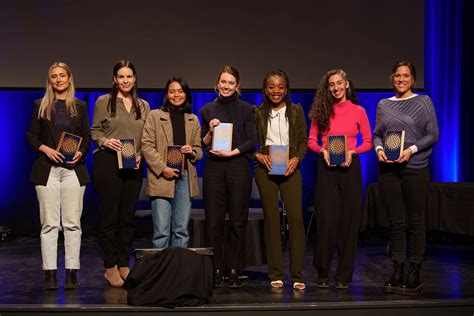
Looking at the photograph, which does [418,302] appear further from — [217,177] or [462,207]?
[462,207]

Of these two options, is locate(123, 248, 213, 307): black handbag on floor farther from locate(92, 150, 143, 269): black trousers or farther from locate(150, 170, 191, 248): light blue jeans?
locate(92, 150, 143, 269): black trousers

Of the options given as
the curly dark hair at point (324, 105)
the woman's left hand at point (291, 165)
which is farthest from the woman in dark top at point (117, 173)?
the curly dark hair at point (324, 105)

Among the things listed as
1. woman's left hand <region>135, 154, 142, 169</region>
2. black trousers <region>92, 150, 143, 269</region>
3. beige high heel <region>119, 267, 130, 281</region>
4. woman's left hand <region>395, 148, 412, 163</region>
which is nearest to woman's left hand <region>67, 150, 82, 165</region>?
black trousers <region>92, 150, 143, 269</region>

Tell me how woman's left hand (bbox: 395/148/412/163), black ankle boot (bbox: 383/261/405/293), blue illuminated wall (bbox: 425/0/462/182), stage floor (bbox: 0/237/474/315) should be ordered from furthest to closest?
blue illuminated wall (bbox: 425/0/462/182)
black ankle boot (bbox: 383/261/405/293)
woman's left hand (bbox: 395/148/412/163)
stage floor (bbox: 0/237/474/315)

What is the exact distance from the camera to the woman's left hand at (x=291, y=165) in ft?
13.5

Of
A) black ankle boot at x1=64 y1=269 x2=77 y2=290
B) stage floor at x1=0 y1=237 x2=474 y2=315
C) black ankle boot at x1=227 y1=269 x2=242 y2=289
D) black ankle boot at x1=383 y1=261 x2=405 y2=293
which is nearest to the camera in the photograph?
stage floor at x1=0 y1=237 x2=474 y2=315

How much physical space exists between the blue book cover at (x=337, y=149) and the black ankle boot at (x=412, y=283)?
0.86 meters

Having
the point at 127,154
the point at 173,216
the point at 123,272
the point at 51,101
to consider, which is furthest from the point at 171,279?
the point at 51,101

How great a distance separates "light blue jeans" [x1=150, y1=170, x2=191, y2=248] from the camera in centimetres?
406

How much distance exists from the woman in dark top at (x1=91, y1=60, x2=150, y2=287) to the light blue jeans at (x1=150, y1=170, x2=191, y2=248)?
217 millimetres

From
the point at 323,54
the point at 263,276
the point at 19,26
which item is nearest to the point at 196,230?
the point at 263,276

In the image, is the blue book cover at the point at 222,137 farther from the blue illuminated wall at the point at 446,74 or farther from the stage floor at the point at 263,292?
the blue illuminated wall at the point at 446,74

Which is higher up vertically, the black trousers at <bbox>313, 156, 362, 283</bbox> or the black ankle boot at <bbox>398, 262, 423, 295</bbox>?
the black trousers at <bbox>313, 156, 362, 283</bbox>

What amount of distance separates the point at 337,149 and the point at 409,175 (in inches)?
20.0
